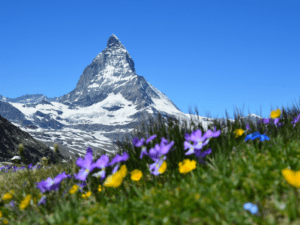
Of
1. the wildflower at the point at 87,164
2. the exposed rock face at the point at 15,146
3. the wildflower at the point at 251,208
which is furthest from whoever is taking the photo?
the exposed rock face at the point at 15,146

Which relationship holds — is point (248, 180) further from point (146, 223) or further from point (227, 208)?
point (146, 223)

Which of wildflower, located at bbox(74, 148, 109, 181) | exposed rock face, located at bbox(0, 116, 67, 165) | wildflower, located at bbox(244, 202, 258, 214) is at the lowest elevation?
wildflower, located at bbox(244, 202, 258, 214)

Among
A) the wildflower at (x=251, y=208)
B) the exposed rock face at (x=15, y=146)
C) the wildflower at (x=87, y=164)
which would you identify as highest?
the exposed rock face at (x=15, y=146)

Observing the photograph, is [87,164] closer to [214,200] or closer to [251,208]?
[214,200]

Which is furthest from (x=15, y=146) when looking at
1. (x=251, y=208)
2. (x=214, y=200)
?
(x=251, y=208)

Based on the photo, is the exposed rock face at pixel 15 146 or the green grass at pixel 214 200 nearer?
the green grass at pixel 214 200

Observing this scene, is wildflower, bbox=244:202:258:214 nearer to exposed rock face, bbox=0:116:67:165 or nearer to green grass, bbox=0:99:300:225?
green grass, bbox=0:99:300:225

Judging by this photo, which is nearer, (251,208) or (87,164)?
(251,208)

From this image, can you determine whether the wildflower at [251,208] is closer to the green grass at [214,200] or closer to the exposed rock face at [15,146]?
the green grass at [214,200]

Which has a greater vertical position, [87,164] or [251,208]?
A: [87,164]

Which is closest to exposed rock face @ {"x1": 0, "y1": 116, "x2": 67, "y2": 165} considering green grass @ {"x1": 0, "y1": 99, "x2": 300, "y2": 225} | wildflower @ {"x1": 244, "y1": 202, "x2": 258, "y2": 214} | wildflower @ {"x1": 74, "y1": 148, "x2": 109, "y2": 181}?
wildflower @ {"x1": 74, "y1": 148, "x2": 109, "y2": 181}

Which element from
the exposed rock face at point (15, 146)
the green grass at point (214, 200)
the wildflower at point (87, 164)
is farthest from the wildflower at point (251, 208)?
the exposed rock face at point (15, 146)

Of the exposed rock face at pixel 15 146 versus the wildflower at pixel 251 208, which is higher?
the exposed rock face at pixel 15 146

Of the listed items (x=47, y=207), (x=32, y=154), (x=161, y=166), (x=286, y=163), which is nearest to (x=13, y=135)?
(x=32, y=154)
